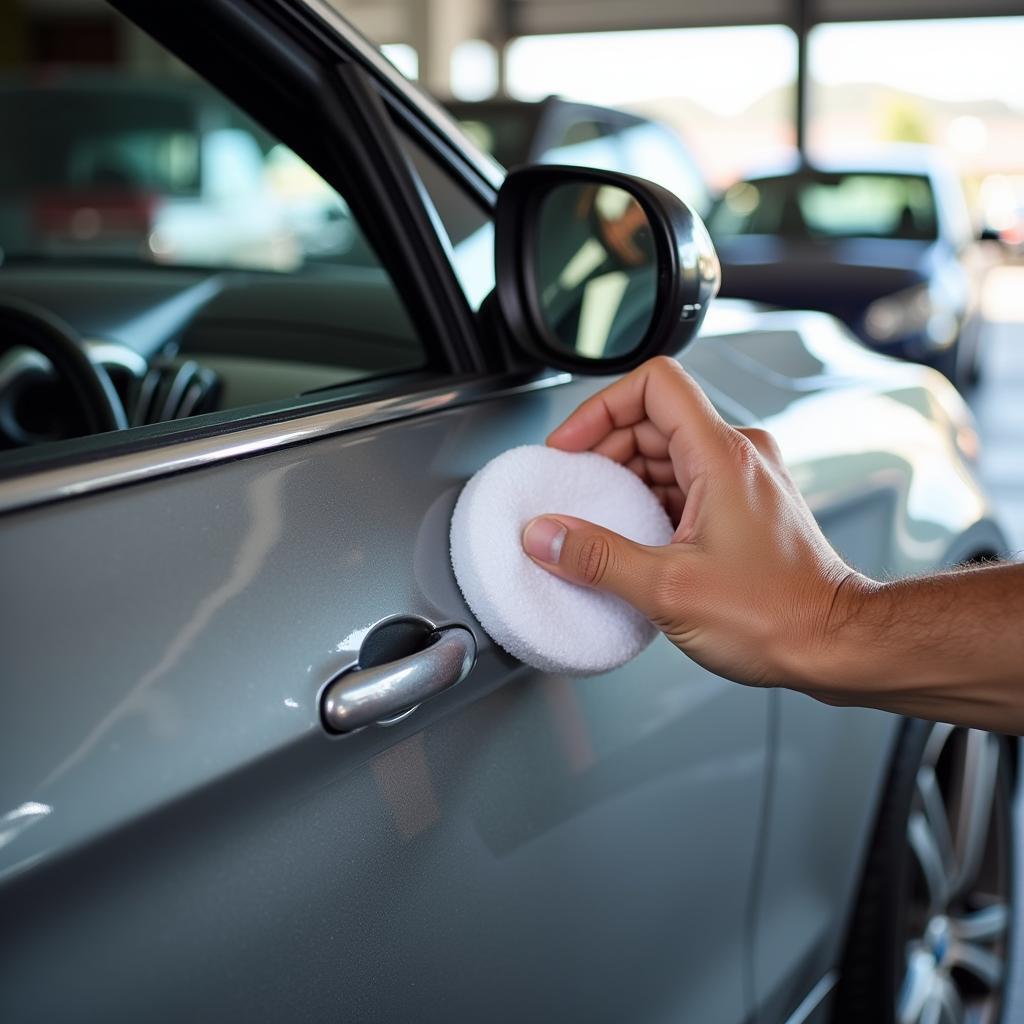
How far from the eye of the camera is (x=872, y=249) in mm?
6930

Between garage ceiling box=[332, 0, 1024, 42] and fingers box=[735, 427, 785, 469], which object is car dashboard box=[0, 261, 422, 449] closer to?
fingers box=[735, 427, 785, 469]

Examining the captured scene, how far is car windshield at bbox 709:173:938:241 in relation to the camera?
→ 7555 millimetres

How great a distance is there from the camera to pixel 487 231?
1.38 metres

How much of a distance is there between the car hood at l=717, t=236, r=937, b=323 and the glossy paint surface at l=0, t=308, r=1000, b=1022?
4611 millimetres

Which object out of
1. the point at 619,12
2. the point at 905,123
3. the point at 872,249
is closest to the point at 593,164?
the point at 872,249

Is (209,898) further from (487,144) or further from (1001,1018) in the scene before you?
(487,144)

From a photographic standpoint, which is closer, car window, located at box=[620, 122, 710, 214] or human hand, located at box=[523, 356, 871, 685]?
human hand, located at box=[523, 356, 871, 685]

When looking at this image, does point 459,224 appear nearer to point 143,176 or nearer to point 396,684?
point 396,684

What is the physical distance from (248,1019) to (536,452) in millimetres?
511

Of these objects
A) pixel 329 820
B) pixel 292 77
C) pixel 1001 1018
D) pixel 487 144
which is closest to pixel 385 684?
pixel 329 820

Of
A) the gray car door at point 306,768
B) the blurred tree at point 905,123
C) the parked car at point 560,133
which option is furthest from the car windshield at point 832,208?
the blurred tree at point 905,123

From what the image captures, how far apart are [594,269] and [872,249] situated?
5.86 meters

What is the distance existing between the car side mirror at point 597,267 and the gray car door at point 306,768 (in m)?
0.08

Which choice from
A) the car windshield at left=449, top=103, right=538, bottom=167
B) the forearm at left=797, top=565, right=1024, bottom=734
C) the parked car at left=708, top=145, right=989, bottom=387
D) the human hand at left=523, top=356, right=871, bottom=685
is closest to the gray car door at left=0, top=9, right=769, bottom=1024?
the human hand at left=523, top=356, right=871, bottom=685
